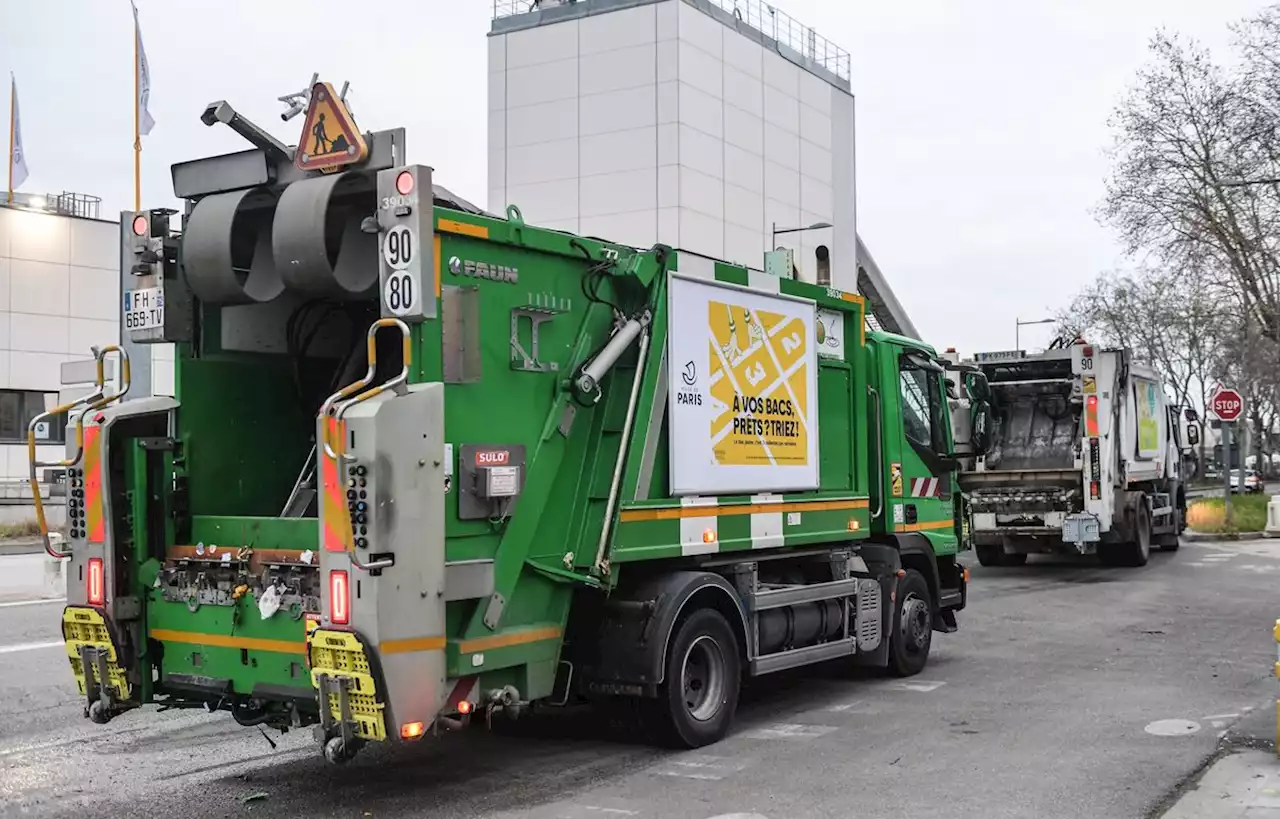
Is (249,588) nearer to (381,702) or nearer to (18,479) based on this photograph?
(381,702)

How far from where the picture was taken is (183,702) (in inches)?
275

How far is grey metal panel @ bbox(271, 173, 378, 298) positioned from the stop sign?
21893mm

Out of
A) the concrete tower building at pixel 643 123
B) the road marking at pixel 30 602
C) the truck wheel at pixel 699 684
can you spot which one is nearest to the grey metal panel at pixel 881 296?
the concrete tower building at pixel 643 123

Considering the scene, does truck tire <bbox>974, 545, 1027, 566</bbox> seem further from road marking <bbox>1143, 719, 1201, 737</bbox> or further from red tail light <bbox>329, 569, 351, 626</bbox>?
red tail light <bbox>329, 569, 351, 626</bbox>

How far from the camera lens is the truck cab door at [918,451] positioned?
10.4 m

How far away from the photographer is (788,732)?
8.40 meters

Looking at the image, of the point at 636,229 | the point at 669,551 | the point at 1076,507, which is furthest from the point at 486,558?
the point at 636,229

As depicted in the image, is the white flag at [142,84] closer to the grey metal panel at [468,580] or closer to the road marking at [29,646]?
the road marking at [29,646]

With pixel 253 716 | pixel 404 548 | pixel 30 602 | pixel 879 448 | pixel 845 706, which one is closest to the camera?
pixel 404 548

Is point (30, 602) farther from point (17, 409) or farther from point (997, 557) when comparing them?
point (17, 409)

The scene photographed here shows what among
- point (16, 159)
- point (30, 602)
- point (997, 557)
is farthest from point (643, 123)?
point (30, 602)

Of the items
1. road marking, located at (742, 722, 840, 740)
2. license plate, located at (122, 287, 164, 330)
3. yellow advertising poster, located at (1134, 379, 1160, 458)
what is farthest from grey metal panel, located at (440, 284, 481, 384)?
yellow advertising poster, located at (1134, 379, 1160, 458)

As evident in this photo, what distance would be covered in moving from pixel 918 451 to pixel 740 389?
9.41ft

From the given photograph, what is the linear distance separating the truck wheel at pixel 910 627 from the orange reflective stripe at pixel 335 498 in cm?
555
